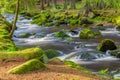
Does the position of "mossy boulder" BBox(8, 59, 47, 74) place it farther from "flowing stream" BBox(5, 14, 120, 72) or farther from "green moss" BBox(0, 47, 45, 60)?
"flowing stream" BBox(5, 14, 120, 72)

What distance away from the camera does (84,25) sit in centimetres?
4081

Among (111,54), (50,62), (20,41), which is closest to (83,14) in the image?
(20,41)

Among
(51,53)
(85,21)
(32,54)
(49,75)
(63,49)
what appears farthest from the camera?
(85,21)

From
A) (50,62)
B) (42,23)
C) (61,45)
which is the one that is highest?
(50,62)

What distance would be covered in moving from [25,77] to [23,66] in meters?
0.86

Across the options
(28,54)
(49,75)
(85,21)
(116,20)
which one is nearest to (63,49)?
(28,54)

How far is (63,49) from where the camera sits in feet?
83.0

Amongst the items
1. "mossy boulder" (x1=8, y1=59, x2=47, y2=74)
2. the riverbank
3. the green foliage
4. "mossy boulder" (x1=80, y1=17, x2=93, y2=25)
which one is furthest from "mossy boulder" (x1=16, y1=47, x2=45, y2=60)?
"mossy boulder" (x1=80, y1=17, x2=93, y2=25)

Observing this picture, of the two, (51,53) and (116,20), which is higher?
(51,53)

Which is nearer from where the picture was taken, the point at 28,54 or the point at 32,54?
the point at 32,54

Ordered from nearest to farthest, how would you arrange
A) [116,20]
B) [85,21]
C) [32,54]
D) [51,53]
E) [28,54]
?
[32,54], [28,54], [51,53], [116,20], [85,21]

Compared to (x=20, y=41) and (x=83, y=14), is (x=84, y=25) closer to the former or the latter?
(x=83, y=14)

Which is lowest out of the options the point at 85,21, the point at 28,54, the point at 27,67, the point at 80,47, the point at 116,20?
the point at 85,21

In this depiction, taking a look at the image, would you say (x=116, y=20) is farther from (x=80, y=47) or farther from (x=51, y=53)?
(x=51, y=53)
